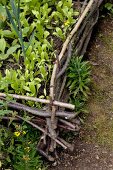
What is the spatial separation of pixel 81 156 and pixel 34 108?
50cm

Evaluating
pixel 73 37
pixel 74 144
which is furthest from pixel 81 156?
pixel 73 37

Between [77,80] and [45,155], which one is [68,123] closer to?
[45,155]

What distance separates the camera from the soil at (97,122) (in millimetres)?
3191

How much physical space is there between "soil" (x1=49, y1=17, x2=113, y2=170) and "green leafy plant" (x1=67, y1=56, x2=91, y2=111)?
0.46 ft

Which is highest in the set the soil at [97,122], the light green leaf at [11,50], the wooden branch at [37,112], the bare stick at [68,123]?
the light green leaf at [11,50]

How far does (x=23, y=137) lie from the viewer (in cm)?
305

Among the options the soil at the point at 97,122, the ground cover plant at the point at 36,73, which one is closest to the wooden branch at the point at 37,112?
the ground cover plant at the point at 36,73

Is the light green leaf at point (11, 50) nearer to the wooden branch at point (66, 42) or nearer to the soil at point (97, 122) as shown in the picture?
the wooden branch at point (66, 42)

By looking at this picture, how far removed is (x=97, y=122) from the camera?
3.41 m

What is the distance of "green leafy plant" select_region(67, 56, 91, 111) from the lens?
130 inches

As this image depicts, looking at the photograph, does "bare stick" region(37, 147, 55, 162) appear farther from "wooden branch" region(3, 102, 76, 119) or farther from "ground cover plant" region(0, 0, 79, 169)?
"wooden branch" region(3, 102, 76, 119)

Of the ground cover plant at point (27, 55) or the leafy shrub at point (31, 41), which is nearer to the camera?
the ground cover plant at point (27, 55)

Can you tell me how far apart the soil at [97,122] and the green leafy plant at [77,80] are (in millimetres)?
139

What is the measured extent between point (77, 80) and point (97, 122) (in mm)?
344
